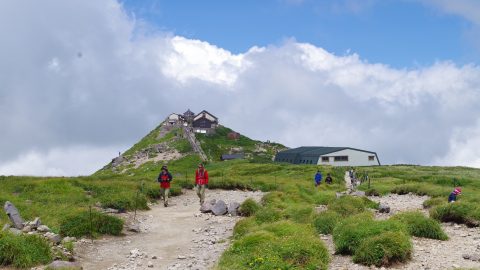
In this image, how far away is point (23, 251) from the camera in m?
16.5

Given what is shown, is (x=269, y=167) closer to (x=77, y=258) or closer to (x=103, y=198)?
(x=103, y=198)

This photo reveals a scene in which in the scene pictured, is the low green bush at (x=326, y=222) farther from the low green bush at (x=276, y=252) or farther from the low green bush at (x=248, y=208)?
the low green bush at (x=248, y=208)

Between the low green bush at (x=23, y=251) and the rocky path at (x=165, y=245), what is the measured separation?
4.70 ft

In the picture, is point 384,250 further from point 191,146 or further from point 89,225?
point 191,146

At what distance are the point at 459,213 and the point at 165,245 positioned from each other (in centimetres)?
1534

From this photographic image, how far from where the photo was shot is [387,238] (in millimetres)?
17375

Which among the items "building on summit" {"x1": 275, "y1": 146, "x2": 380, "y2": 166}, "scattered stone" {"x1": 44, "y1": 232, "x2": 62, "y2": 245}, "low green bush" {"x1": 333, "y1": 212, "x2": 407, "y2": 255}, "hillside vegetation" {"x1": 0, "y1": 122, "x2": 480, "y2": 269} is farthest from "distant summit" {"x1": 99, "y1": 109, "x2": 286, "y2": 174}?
"low green bush" {"x1": 333, "y1": 212, "x2": 407, "y2": 255}

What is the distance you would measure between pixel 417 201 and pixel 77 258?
94.5ft

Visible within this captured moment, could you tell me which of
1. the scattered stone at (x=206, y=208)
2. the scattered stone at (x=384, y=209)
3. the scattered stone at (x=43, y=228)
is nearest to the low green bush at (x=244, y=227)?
the scattered stone at (x=206, y=208)

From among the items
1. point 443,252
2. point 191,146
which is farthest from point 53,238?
point 191,146

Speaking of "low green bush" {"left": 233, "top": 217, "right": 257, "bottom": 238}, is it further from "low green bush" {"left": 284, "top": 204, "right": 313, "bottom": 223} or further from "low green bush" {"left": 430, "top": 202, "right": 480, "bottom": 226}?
"low green bush" {"left": 430, "top": 202, "right": 480, "bottom": 226}

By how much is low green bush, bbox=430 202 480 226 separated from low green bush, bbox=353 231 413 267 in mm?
9508

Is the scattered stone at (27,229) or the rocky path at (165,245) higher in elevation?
the scattered stone at (27,229)

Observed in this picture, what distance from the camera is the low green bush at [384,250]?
16.8m
